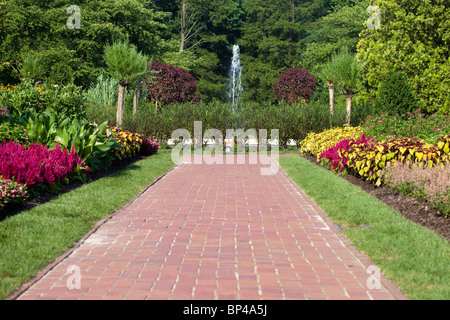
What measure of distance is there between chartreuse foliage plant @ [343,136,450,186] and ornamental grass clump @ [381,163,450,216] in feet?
0.83

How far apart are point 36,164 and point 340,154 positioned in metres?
7.33

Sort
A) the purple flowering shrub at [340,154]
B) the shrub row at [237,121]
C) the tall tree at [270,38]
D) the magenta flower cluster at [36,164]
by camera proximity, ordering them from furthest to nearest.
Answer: the tall tree at [270,38]
the shrub row at [237,121]
the purple flowering shrub at [340,154]
the magenta flower cluster at [36,164]

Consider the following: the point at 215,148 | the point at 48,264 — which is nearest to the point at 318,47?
the point at 215,148

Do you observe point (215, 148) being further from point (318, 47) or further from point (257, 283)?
point (318, 47)

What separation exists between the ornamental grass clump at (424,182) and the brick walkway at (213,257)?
1687mm

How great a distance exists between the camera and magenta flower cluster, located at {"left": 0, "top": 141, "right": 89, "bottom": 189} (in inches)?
342

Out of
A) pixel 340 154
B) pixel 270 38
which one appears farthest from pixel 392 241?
pixel 270 38

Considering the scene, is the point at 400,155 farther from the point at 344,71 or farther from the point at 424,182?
the point at 344,71

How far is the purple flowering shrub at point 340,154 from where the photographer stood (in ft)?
43.3

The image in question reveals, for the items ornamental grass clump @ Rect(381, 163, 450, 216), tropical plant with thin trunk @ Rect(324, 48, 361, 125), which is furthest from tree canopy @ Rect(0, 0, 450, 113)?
ornamental grass clump @ Rect(381, 163, 450, 216)

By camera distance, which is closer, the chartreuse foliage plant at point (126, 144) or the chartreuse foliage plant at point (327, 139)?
the chartreuse foliage plant at point (126, 144)

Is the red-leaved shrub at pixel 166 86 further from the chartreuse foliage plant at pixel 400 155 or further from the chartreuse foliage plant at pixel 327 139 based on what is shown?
the chartreuse foliage plant at pixel 400 155

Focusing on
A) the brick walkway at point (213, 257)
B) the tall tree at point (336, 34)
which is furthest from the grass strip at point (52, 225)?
the tall tree at point (336, 34)

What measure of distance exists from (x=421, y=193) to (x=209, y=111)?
14323 millimetres
